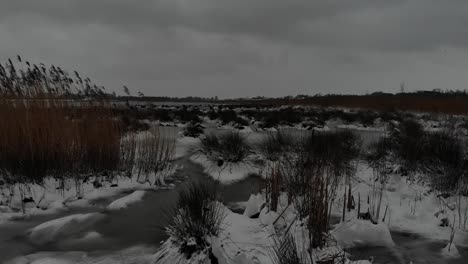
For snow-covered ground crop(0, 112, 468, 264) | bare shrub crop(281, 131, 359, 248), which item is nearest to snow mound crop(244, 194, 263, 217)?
snow-covered ground crop(0, 112, 468, 264)

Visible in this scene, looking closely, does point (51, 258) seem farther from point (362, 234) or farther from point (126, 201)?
point (362, 234)

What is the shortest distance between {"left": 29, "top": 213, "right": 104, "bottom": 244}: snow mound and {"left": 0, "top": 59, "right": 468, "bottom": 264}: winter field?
2 cm

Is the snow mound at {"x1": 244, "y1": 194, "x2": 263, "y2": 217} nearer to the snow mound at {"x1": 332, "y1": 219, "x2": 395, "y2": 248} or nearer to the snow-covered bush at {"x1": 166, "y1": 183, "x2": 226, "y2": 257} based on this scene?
the snow-covered bush at {"x1": 166, "y1": 183, "x2": 226, "y2": 257}

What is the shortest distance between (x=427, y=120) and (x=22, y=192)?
66.2 feet

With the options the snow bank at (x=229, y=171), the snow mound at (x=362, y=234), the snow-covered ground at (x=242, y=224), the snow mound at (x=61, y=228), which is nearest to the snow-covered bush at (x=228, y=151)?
the snow bank at (x=229, y=171)

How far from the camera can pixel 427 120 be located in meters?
18.1

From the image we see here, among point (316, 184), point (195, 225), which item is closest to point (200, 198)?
point (195, 225)

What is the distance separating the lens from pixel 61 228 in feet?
12.5

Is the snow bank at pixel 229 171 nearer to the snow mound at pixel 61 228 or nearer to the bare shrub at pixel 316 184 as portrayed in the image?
the bare shrub at pixel 316 184

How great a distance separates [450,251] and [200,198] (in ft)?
9.62

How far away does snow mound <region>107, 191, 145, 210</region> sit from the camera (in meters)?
4.70

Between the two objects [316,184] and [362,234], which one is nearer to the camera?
[316,184]

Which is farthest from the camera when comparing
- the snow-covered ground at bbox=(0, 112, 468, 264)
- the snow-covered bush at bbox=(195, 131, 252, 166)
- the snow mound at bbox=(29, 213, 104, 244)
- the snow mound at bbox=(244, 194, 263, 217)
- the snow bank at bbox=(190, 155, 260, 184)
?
the snow-covered bush at bbox=(195, 131, 252, 166)

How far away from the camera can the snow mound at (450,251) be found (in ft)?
11.1
